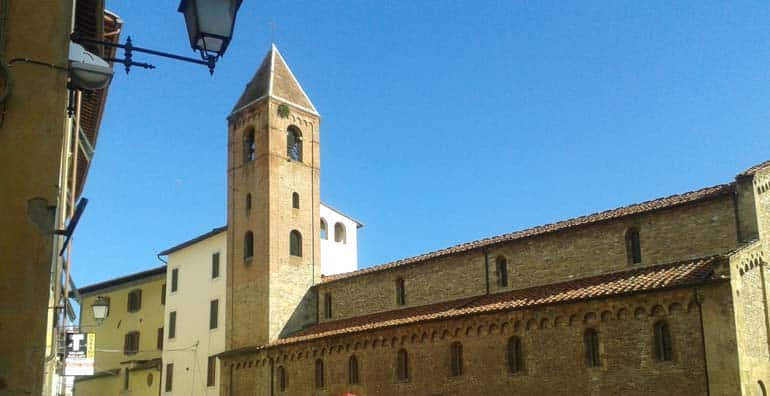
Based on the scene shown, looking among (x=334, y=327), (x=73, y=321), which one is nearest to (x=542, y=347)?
(x=334, y=327)

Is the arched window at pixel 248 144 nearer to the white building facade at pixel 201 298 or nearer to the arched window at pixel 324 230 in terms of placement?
the white building facade at pixel 201 298

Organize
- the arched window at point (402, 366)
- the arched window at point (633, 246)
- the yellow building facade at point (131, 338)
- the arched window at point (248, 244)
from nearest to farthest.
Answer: the arched window at point (633, 246) → the arched window at point (402, 366) → the arched window at point (248, 244) → the yellow building facade at point (131, 338)

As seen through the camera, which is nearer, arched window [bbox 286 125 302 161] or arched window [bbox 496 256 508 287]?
arched window [bbox 496 256 508 287]

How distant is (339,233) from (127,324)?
1257 cm

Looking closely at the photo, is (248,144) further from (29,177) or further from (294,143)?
(29,177)

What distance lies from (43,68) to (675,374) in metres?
18.4

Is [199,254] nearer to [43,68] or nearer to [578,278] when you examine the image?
[578,278]

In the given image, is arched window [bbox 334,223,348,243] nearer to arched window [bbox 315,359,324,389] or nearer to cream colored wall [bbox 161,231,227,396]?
cream colored wall [bbox 161,231,227,396]

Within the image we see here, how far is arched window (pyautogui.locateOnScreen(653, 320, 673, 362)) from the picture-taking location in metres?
21.4

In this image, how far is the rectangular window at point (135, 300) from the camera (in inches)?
1716

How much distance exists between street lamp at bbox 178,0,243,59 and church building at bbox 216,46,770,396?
1690cm

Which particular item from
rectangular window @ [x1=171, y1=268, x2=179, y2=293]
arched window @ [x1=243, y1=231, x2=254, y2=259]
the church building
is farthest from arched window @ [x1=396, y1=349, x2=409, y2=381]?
rectangular window @ [x1=171, y1=268, x2=179, y2=293]

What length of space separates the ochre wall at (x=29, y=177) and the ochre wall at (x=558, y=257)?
67.0 ft

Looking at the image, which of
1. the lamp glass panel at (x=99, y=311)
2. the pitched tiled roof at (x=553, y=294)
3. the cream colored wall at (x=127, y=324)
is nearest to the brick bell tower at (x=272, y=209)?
the pitched tiled roof at (x=553, y=294)
